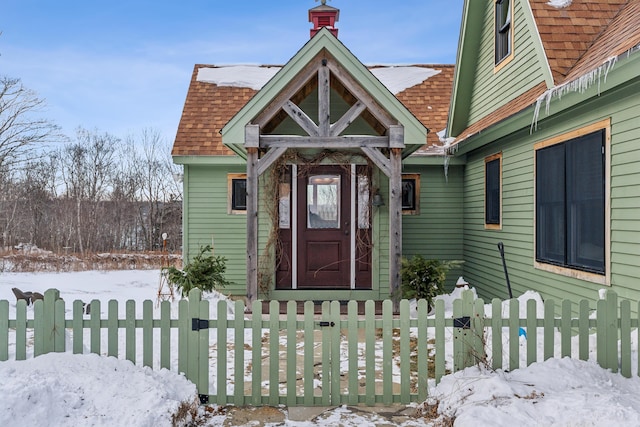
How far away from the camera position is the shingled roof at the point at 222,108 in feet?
32.3

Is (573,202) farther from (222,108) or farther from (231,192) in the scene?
(222,108)

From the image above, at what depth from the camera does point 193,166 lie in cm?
1005

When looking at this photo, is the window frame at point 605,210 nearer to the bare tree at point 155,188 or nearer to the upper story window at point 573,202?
the upper story window at point 573,202

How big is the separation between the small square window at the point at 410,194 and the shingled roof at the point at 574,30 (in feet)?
10.6

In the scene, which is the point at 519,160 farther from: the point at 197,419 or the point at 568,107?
the point at 197,419

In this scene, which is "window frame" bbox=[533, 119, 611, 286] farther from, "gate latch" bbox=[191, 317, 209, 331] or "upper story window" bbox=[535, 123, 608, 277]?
"gate latch" bbox=[191, 317, 209, 331]

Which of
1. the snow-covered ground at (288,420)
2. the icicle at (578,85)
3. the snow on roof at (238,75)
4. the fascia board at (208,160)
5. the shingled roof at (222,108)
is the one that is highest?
the snow on roof at (238,75)

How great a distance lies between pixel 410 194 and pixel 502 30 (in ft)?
11.6

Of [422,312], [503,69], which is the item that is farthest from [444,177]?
[422,312]

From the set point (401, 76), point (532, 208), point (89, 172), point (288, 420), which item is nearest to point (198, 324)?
point (288, 420)

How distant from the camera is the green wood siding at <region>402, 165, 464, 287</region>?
1023 cm

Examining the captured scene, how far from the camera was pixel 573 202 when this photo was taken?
5977mm

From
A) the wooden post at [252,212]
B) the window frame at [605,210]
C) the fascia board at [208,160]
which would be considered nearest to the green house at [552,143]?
the window frame at [605,210]

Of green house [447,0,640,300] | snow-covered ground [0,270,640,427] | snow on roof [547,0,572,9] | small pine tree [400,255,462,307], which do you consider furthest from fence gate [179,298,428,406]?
snow on roof [547,0,572,9]
